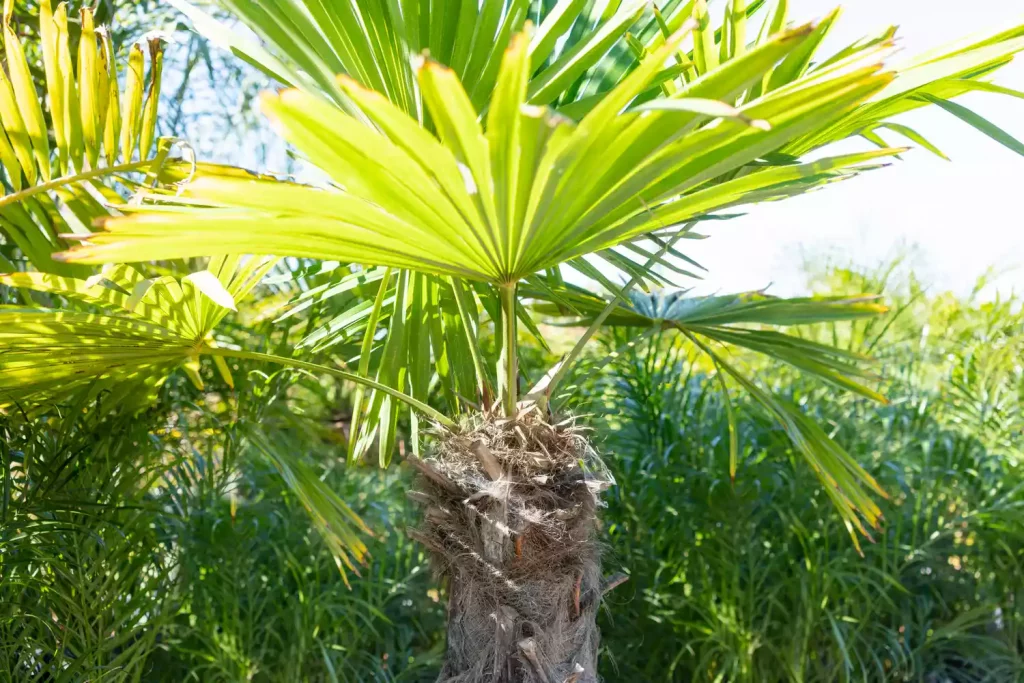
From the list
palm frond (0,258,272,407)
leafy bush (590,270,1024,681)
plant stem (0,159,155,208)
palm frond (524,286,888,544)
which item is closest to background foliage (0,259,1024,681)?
leafy bush (590,270,1024,681)

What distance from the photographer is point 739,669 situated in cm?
190

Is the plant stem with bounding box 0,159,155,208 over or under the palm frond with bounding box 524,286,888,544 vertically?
over

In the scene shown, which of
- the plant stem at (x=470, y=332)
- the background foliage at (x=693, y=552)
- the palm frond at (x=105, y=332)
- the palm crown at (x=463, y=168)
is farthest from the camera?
the background foliage at (x=693, y=552)

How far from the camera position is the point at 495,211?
78cm

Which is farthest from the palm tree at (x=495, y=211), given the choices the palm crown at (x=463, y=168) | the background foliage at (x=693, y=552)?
the background foliage at (x=693, y=552)

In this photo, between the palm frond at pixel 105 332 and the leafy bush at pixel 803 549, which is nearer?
the palm frond at pixel 105 332

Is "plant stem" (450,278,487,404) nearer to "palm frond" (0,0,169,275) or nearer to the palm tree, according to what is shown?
the palm tree

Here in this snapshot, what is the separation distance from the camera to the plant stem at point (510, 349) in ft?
3.29

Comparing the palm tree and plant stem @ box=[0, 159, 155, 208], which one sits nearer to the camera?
the palm tree

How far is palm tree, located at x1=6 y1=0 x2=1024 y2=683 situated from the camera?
68 centimetres

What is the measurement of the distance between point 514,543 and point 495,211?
0.44m

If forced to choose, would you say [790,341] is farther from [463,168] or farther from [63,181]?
[63,181]

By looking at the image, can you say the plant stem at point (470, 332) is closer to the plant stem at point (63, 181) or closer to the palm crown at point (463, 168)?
the palm crown at point (463, 168)

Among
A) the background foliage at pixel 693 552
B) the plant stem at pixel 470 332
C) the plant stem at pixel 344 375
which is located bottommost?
the background foliage at pixel 693 552
